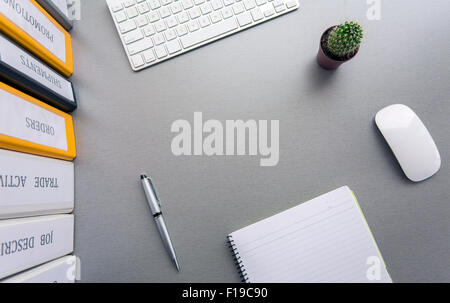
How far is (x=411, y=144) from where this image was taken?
51cm

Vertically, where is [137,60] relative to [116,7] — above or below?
below

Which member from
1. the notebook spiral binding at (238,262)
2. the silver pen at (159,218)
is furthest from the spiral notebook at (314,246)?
the silver pen at (159,218)

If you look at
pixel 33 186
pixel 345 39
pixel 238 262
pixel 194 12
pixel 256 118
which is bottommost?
pixel 238 262

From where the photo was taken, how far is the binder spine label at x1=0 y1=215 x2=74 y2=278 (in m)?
0.35

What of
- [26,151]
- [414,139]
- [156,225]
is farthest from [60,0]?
[414,139]

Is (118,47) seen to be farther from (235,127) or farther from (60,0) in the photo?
(235,127)

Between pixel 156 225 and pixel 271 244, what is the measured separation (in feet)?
0.68

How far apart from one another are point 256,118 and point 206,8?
226 millimetres

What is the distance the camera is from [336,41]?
1.55 ft

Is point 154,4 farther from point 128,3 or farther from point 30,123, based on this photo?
point 30,123

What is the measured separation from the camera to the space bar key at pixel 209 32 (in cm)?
→ 53

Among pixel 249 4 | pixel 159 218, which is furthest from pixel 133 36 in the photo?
pixel 159 218

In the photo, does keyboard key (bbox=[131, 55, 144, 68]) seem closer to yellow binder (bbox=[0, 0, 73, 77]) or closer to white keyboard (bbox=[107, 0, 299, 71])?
white keyboard (bbox=[107, 0, 299, 71])
